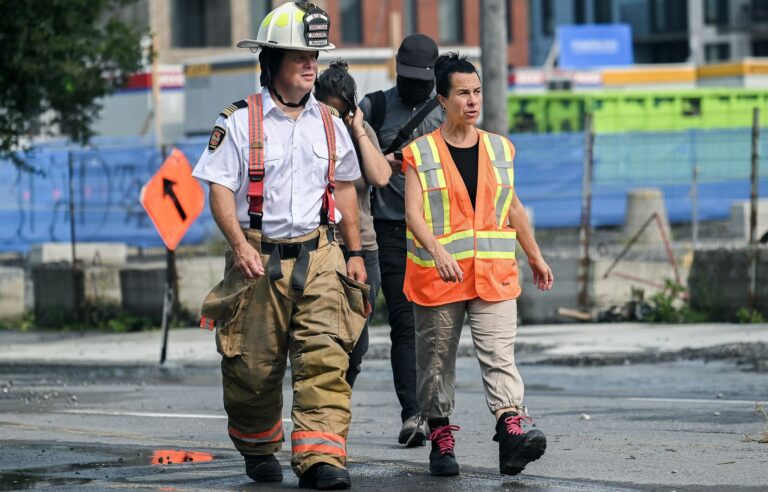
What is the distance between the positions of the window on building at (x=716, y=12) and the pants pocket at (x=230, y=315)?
65089 millimetres

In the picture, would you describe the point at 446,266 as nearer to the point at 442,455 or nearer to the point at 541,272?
the point at 541,272

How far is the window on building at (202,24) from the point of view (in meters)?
51.7

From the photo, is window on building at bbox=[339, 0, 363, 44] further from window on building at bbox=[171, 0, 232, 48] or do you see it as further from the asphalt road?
the asphalt road

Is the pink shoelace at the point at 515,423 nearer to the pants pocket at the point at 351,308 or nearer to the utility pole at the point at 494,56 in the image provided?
the pants pocket at the point at 351,308

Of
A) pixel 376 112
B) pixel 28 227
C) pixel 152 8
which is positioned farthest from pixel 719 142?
pixel 152 8

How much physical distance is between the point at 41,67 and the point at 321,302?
32.0ft

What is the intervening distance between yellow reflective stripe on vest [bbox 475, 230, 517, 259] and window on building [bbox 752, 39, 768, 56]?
6479cm

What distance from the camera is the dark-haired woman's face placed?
6.92 m

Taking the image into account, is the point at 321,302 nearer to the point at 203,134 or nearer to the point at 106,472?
the point at 106,472

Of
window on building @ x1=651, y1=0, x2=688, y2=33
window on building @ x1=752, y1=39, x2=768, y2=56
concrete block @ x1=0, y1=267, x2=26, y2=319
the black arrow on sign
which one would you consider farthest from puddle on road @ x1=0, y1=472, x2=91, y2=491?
window on building @ x1=651, y1=0, x2=688, y2=33

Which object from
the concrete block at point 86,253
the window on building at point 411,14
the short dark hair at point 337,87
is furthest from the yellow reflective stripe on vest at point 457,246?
the window on building at point 411,14

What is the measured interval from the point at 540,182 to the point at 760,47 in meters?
47.1

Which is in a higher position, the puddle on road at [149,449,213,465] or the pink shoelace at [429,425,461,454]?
the pink shoelace at [429,425,461,454]

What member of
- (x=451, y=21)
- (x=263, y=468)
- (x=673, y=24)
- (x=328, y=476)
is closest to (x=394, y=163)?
(x=263, y=468)
